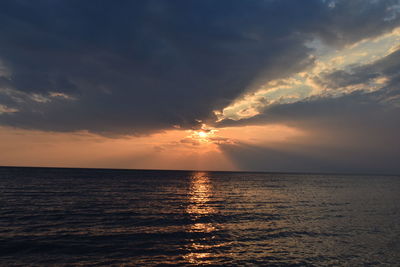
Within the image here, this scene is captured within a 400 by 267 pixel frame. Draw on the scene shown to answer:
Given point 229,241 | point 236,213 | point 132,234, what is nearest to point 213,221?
point 236,213

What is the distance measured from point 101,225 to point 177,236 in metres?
10.9

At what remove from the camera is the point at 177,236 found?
2995 centimetres

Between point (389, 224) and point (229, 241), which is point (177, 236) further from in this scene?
point (389, 224)

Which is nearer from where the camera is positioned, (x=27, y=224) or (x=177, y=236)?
(x=177, y=236)

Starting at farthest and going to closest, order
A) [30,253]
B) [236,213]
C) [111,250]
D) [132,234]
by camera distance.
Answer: [236,213]
[132,234]
[111,250]
[30,253]

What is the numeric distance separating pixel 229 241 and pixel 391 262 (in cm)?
1495

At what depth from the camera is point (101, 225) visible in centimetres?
3356

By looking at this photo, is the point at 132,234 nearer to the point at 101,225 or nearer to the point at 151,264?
the point at 101,225

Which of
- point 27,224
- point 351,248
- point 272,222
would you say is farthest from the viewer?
point 272,222

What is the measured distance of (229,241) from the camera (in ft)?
92.6

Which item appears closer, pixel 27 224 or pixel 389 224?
pixel 27 224

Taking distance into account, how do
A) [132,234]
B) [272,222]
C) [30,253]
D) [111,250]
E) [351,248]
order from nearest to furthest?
[30,253] → [111,250] → [351,248] → [132,234] → [272,222]

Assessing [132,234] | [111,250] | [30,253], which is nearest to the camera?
[30,253]

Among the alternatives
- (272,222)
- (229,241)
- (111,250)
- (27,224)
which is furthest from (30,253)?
(272,222)
